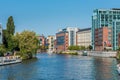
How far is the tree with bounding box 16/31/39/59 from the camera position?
124 meters

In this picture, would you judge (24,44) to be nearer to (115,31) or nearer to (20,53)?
(20,53)

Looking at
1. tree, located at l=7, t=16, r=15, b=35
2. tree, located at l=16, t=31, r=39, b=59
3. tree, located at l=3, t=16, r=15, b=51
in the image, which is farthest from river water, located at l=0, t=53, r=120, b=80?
tree, located at l=7, t=16, r=15, b=35

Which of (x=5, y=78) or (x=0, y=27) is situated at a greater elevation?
(x=0, y=27)

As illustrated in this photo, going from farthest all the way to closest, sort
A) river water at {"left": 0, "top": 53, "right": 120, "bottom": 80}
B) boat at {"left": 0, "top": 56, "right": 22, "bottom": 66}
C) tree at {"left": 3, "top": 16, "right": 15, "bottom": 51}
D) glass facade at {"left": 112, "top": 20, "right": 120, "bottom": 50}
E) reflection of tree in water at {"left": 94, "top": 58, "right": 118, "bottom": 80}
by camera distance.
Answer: glass facade at {"left": 112, "top": 20, "right": 120, "bottom": 50} < tree at {"left": 3, "top": 16, "right": 15, "bottom": 51} < boat at {"left": 0, "top": 56, "right": 22, "bottom": 66} < river water at {"left": 0, "top": 53, "right": 120, "bottom": 80} < reflection of tree in water at {"left": 94, "top": 58, "right": 118, "bottom": 80}

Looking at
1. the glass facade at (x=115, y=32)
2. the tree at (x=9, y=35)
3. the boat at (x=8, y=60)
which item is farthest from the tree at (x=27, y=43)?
the glass facade at (x=115, y=32)

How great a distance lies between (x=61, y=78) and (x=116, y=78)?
8.21 m

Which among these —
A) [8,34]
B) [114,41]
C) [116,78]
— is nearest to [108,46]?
[114,41]

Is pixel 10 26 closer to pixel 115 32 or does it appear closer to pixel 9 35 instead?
pixel 9 35

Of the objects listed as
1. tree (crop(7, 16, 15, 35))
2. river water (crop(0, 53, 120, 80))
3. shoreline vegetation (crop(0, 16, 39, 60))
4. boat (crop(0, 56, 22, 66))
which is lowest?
river water (crop(0, 53, 120, 80))

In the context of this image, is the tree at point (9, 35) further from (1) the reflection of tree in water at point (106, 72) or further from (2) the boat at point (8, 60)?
(1) the reflection of tree in water at point (106, 72)

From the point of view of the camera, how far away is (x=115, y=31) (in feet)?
604

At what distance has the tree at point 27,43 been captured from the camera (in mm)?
124281

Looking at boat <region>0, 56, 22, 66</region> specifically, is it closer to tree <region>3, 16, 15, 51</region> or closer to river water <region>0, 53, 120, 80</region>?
river water <region>0, 53, 120, 80</region>

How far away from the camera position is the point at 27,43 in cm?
12588
